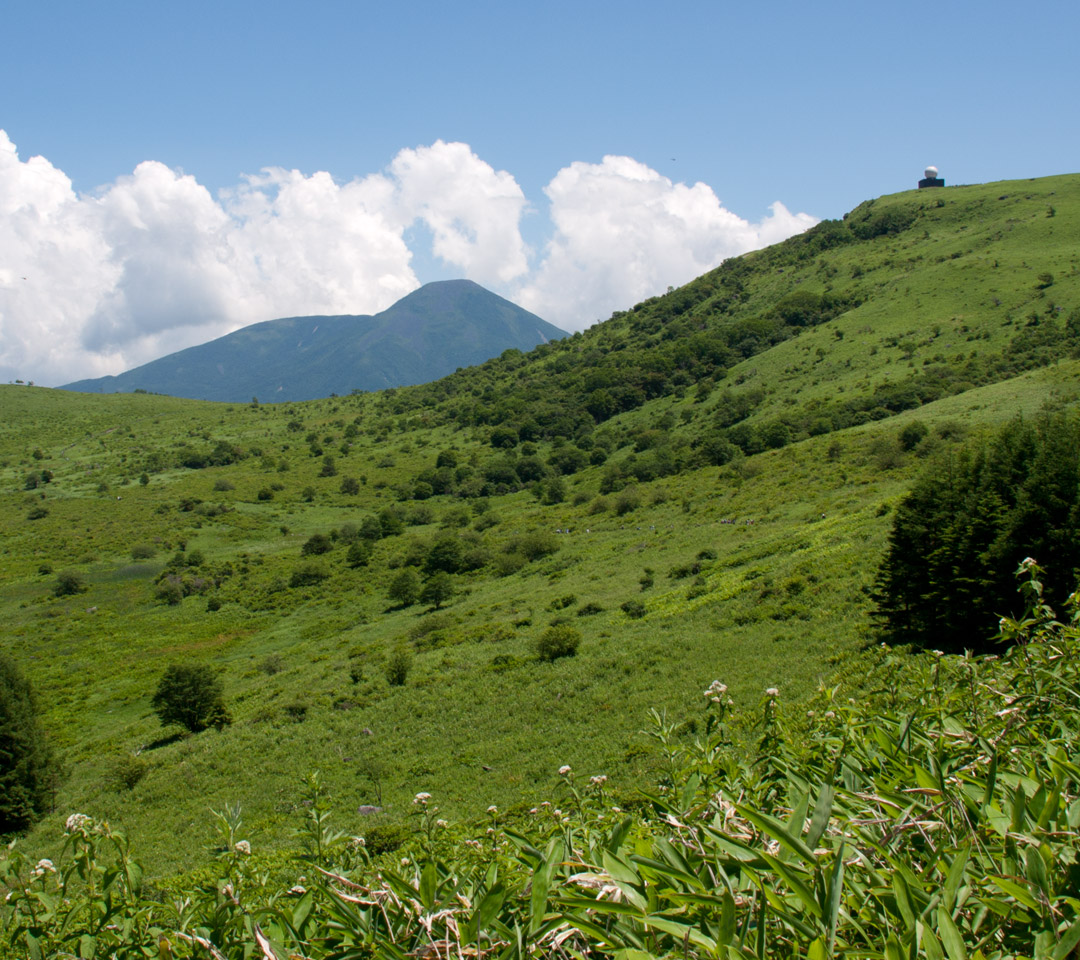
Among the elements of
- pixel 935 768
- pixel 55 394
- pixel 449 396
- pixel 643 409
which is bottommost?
pixel 935 768

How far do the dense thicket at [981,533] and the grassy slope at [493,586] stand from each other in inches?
82.3

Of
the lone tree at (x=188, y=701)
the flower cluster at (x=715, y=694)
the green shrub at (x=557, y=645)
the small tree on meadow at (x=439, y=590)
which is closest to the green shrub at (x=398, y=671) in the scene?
the green shrub at (x=557, y=645)

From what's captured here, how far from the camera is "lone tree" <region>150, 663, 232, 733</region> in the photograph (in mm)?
24141

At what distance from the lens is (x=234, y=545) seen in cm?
6331

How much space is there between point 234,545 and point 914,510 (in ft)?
204

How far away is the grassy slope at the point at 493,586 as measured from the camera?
57.3 ft

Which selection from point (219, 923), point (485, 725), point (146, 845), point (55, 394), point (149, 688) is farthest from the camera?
point (55, 394)

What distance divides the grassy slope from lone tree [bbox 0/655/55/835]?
3.91 feet

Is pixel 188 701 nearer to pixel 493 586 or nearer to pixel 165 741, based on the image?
pixel 165 741

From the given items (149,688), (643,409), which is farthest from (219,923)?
(643,409)

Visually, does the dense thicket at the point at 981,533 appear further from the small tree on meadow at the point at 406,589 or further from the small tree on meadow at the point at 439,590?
the small tree on meadow at the point at 406,589

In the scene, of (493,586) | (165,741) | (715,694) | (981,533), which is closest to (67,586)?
(493,586)

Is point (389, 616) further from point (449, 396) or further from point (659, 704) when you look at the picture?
point (449, 396)

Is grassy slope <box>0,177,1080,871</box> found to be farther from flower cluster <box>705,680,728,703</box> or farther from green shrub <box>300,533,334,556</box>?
flower cluster <box>705,680,728,703</box>
